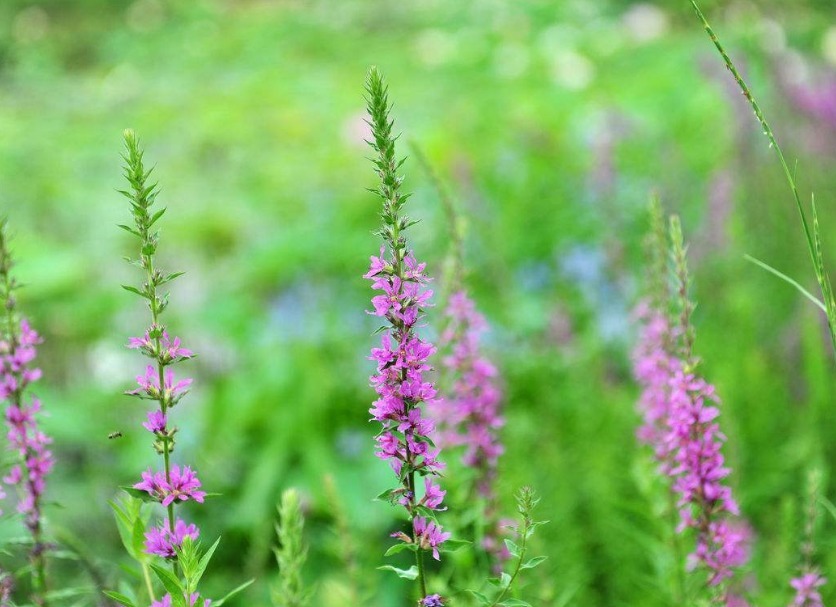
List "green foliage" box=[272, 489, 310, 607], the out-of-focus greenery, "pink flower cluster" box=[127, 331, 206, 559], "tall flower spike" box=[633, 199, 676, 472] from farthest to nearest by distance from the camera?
the out-of-focus greenery, "tall flower spike" box=[633, 199, 676, 472], "green foliage" box=[272, 489, 310, 607], "pink flower cluster" box=[127, 331, 206, 559]

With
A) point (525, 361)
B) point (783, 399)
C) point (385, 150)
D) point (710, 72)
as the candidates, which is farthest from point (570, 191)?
point (385, 150)

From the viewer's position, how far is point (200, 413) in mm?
4043

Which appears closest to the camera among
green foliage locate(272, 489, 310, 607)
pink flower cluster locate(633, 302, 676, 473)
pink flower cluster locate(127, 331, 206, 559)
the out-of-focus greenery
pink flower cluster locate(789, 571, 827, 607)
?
pink flower cluster locate(127, 331, 206, 559)

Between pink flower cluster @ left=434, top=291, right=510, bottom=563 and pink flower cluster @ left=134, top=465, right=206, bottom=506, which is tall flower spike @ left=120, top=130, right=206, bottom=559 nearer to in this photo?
pink flower cluster @ left=134, top=465, right=206, bottom=506

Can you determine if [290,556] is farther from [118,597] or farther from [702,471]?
[702,471]

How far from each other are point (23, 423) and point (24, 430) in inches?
0.4

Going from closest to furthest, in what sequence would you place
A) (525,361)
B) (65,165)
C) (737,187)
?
1. (525,361)
2. (737,187)
3. (65,165)

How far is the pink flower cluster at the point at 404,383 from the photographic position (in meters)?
0.93

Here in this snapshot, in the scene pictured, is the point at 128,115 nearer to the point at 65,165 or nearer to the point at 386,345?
the point at 65,165

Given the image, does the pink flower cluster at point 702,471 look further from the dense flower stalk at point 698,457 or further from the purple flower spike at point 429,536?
the purple flower spike at point 429,536

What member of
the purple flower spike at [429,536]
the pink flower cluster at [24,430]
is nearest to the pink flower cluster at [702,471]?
the purple flower spike at [429,536]

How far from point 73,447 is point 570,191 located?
132 inches

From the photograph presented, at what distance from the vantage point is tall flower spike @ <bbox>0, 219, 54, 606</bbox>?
46.0 inches

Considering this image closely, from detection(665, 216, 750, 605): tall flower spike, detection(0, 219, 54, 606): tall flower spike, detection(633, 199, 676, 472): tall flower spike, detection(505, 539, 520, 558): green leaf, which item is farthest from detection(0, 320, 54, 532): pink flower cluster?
detection(633, 199, 676, 472): tall flower spike
